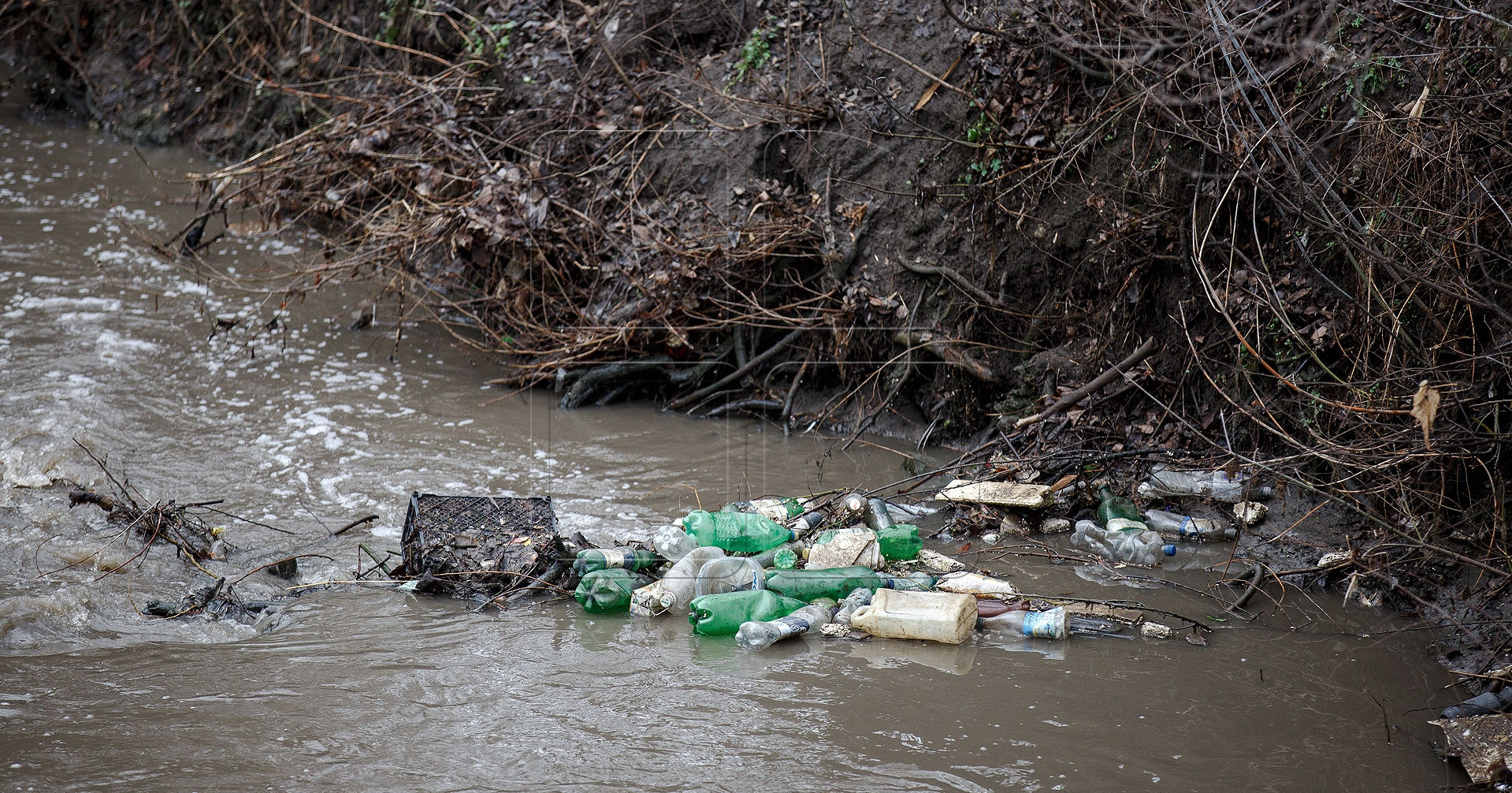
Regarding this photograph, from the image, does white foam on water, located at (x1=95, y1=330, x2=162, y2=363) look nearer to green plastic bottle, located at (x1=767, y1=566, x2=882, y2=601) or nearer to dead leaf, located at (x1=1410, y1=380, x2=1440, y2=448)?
green plastic bottle, located at (x1=767, y1=566, x2=882, y2=601)

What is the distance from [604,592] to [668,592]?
0.24m

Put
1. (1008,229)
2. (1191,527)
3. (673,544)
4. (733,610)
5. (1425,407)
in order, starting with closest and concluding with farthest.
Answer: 1. (1425,407)
2. (733,610)
3. (673,544)
4. (1191,527)
5. (1008,229)

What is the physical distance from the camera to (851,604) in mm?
3953

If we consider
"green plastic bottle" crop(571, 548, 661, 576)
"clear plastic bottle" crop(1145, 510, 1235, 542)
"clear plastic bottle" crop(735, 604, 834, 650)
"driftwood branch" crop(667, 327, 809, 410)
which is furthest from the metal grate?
"clear plastic bottle" crop(1145, 510, 1235, 542)

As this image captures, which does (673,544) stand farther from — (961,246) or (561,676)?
(961,246)

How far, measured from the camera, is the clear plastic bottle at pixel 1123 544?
14.3ft

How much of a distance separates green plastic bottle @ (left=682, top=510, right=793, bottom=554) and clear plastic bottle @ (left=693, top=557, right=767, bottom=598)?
10.8 inches

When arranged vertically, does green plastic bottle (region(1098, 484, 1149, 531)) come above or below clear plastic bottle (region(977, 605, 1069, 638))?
above

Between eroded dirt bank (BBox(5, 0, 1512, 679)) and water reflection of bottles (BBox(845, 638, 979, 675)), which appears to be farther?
eroded dirt bank (BBox(5, 0, 1512, 679))

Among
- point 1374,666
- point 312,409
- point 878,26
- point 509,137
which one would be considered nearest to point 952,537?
point 1374,666

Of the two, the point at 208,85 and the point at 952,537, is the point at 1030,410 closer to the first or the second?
the point at 952,537

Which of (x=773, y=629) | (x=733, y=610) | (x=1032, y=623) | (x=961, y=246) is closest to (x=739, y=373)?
(x=961, y=246)

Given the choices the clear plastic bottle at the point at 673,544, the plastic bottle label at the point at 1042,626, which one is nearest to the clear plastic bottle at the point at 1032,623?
the plastic bottle label at the point at 1042,626

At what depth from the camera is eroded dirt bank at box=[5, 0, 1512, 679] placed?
3990 millimetres
